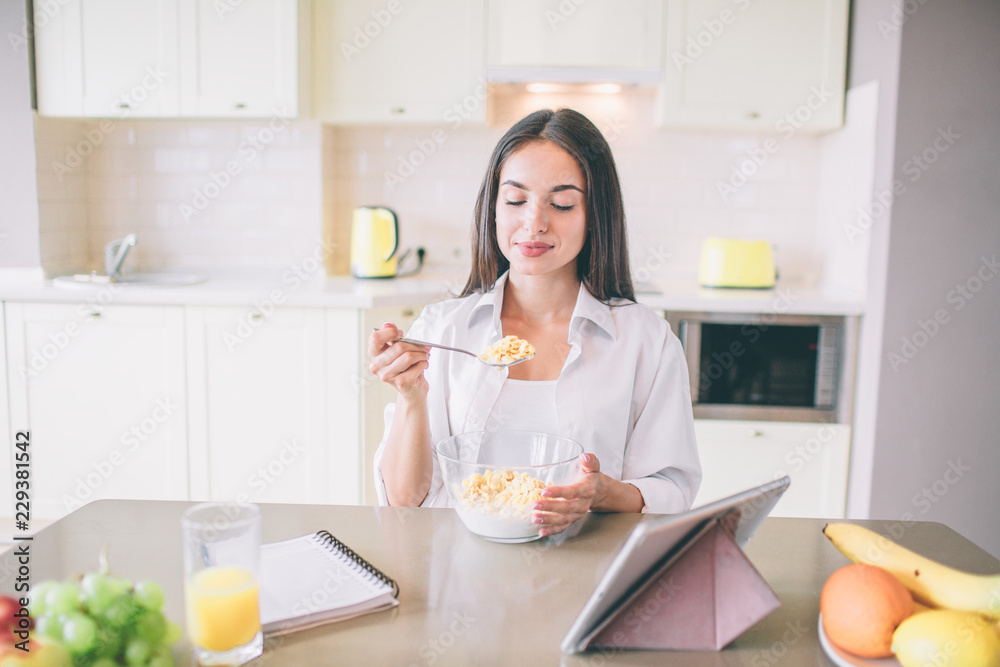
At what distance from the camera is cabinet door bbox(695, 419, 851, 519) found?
113 inches

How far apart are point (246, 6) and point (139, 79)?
1.62 feet

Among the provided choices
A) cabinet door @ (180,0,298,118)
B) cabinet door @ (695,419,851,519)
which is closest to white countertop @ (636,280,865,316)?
cabinet door @ (695,419,851,519)

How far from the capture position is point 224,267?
347 cm

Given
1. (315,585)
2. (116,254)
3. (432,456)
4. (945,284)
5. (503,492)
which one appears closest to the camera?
(315,585)

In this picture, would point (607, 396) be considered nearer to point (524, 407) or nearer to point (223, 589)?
point (524, 407)

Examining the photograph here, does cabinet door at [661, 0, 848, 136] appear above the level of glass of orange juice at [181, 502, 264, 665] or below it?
above

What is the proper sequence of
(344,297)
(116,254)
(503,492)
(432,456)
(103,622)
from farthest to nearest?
1. (116,254)
2. (344,297)
3. (432,456)
4. (503,492)
5. (103,622)

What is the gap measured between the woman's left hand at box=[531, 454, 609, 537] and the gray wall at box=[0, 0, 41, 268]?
2.75 m

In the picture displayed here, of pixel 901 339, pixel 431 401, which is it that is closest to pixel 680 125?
pixel 901 339

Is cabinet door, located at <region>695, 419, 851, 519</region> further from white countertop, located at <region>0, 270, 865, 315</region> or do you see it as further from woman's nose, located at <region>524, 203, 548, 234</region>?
woman's nose, located at <region>524, 203, 548, 234</region>

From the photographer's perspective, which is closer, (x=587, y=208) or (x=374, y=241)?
(x=587, y=208)

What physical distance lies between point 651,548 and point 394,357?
2.01ft

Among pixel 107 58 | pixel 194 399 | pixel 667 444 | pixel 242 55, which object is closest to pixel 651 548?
pixel 667 444

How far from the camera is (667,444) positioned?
1.48 m
